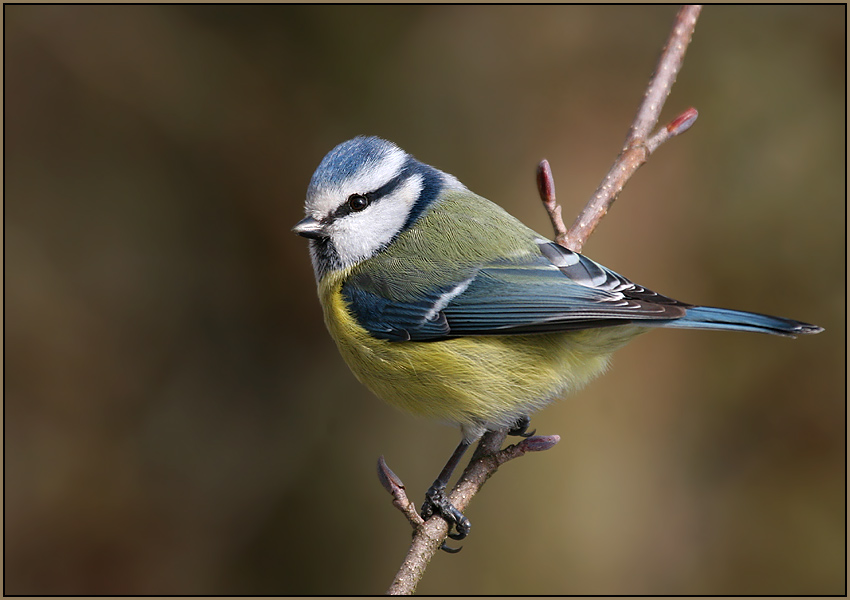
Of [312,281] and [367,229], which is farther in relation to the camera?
[312,281]

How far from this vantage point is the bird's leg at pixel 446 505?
2469 mm

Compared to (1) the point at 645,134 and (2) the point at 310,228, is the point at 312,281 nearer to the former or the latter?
(2) the point at 310,228

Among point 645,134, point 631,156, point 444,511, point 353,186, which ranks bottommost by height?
point 444,511

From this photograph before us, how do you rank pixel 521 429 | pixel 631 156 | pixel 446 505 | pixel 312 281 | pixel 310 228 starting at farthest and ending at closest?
pixel 312 281 → pixel 521 429 → pixel 631 156 → pixel 310 228 → pixel 446 505

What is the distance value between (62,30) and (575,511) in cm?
427

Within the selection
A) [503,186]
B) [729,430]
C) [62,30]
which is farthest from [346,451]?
[62,30]

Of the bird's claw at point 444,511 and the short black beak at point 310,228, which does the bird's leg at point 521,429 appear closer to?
the bird's claw at point 444,511

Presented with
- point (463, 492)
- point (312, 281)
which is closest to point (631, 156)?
point (463, 492)

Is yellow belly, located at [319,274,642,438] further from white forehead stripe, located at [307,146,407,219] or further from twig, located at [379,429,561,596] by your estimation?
white forehead stripe, located at [307,146,407,219]

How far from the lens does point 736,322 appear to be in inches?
89.9

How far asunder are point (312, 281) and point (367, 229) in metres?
2.12

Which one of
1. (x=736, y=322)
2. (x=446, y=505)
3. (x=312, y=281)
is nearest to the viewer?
(x=736, y=322)

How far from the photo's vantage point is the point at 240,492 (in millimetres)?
4652

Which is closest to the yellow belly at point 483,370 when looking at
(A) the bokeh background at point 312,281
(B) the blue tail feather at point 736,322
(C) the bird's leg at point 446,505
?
(C) the bird's leg at point 446,505
